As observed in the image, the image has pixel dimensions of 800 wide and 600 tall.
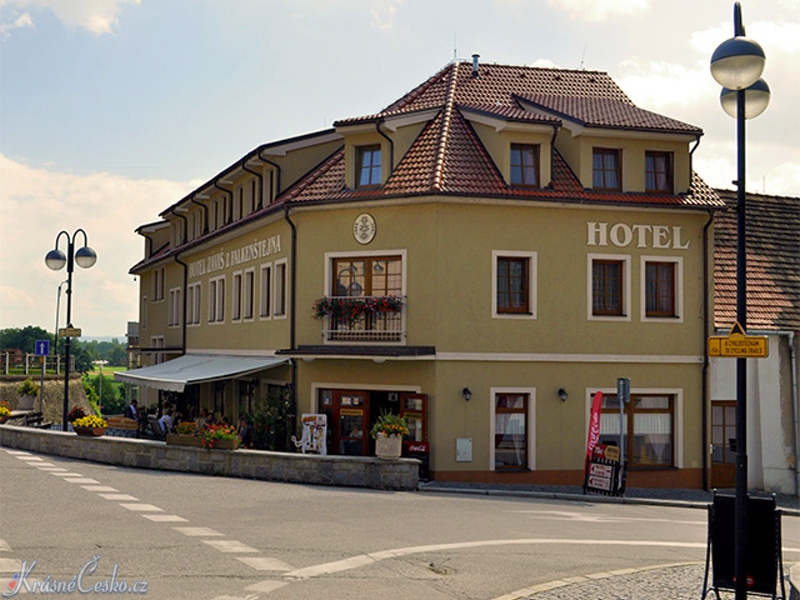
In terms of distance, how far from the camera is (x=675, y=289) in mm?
25781

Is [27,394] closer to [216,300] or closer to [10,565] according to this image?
[216,300]

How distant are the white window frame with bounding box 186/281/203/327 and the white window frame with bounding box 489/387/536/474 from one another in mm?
17687

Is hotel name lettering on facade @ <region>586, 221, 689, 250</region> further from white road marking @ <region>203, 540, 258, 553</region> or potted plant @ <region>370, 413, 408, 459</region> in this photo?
white road marking @ <region>203, 540, 258, 553</region>

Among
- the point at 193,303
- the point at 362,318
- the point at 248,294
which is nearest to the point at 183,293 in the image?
the point at 193,303

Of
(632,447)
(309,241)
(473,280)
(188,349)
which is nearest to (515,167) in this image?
(473,280)

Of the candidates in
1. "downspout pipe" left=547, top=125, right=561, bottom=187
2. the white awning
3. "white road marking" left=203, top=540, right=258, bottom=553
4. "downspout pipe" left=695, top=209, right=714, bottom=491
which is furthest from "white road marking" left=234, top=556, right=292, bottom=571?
"downspout pipe" left=695, top=209, right=714, bottom=491

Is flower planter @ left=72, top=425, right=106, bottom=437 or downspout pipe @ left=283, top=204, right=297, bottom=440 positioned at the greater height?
downspout pipe @ left=283, top=204, right=297, bottom=440

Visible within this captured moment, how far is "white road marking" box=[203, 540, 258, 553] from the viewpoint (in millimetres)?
12152

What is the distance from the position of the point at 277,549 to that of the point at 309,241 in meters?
14.4

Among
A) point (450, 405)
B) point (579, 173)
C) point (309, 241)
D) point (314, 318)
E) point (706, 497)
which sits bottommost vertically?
point (706, 497)

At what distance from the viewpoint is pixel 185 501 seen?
16.7m

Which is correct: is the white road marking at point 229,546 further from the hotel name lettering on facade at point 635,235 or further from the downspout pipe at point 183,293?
the downspout pipe at point 183,293

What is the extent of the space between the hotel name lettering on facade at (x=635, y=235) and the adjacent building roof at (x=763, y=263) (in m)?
2.69

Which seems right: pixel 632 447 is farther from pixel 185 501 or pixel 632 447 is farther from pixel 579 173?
pixel 185 501
